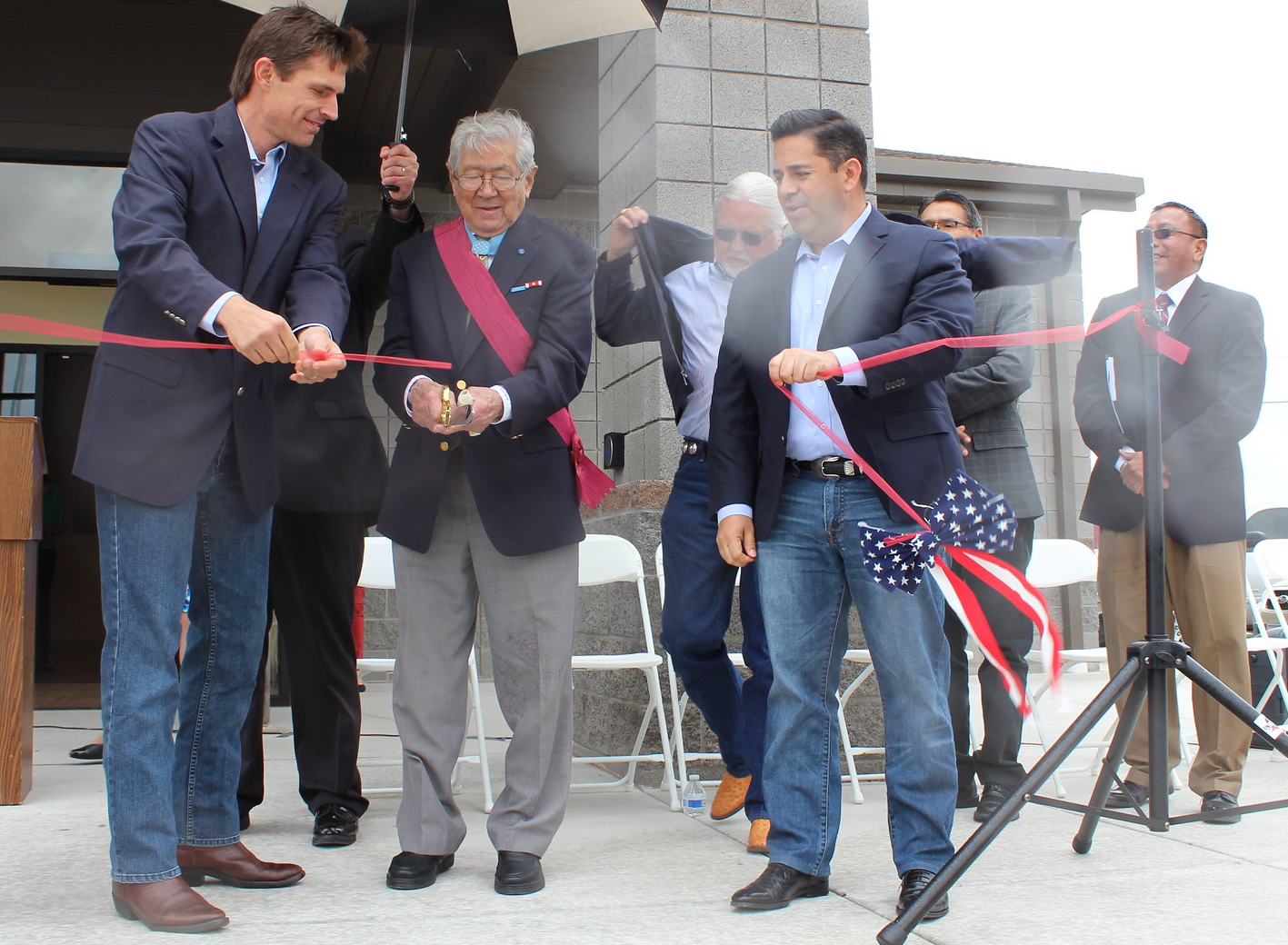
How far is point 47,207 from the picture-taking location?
6.66 metres

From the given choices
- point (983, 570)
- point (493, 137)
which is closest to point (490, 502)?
point (493, 137)

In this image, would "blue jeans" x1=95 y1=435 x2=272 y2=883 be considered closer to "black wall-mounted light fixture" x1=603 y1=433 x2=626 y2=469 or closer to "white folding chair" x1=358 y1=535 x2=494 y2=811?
"white folding chair" x1=358 y1=535 x2=494 y2=811

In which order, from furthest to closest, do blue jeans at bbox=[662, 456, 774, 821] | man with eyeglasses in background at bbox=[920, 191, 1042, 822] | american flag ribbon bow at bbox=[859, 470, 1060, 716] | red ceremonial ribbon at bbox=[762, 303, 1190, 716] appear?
man with eyeglasses in background at bbox=[920, 191, 1042, 822], blue jeans at bbox=[662, 456, 774, 821], american flag ribbon bow at bbox=[859, 470, 1060, 716], red ceremonial ribbon at bbox=[762, 303, 1190, 716]

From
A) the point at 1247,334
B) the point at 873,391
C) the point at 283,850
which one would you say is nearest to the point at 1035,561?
the point at 1247,334

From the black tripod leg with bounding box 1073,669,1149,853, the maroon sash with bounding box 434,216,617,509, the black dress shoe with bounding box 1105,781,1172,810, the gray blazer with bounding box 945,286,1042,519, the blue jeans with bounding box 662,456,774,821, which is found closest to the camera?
the black tripod leg with bounding box 1073,669,1149,853

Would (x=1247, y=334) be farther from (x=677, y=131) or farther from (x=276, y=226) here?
(x=276, y=226)

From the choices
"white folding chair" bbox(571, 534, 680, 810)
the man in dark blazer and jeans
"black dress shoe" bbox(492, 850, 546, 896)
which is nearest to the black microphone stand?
"black dress shoe" bbox(492, 850, 546, 896)

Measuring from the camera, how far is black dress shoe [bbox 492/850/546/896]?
8.19 feet

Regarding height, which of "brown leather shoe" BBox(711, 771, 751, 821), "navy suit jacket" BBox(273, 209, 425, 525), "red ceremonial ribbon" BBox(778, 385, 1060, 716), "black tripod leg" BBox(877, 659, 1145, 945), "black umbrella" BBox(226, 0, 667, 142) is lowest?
"brown leather shoe" BBox(711, 771, 751, 821)

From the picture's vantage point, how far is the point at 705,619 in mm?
3166

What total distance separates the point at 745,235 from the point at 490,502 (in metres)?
1.15

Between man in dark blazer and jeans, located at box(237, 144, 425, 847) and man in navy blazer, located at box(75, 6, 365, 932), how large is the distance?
51 centimetres

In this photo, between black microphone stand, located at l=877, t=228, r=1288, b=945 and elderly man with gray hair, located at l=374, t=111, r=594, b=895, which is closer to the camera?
black microphone stand, located at l=877, t=228, r=1288, b=945

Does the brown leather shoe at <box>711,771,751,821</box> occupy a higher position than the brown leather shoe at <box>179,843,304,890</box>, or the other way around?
the brown leather shoe at <box>179,843,304,890</box>
